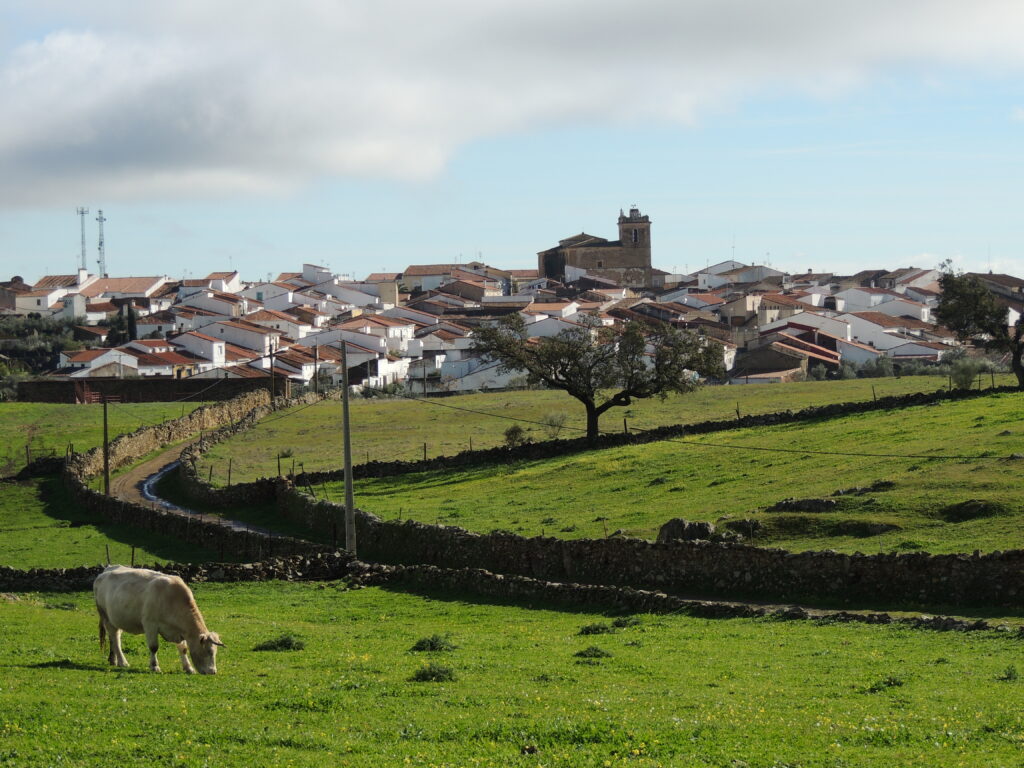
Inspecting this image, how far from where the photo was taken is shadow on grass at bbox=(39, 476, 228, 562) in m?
42.2

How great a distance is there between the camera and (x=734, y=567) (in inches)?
1121

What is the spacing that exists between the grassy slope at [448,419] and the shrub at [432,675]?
42.5 meters

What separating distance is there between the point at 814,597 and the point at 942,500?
937 cm

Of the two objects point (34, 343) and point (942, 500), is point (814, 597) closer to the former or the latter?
point (942, 500)

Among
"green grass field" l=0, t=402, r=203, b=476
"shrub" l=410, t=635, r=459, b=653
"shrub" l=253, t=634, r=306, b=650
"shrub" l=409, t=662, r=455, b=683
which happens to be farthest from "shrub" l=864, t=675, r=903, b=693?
"green grass field" l=0, t=402, r=203, b=476

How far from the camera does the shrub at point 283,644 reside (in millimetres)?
21719

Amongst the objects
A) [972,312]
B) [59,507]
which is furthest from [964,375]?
[59,507]

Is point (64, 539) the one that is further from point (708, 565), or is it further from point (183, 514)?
point (708, 565)

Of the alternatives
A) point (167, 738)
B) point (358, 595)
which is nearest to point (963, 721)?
point (167, 738)

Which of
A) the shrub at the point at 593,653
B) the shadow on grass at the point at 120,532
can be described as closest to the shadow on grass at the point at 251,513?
the shadow on grass at the point at 120,532

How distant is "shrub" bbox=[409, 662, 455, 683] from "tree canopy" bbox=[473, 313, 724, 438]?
145 feet

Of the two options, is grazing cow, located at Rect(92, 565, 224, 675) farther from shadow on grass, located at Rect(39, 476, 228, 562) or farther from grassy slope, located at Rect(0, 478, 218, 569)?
shadow on grass, located at Rect(39, 476, 228, 562)

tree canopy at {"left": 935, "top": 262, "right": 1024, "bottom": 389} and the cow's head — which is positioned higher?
tree canopy at {"left": 935, "top": 262, "right": 1024, "bottom": 389}

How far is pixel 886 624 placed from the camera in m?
23.5
